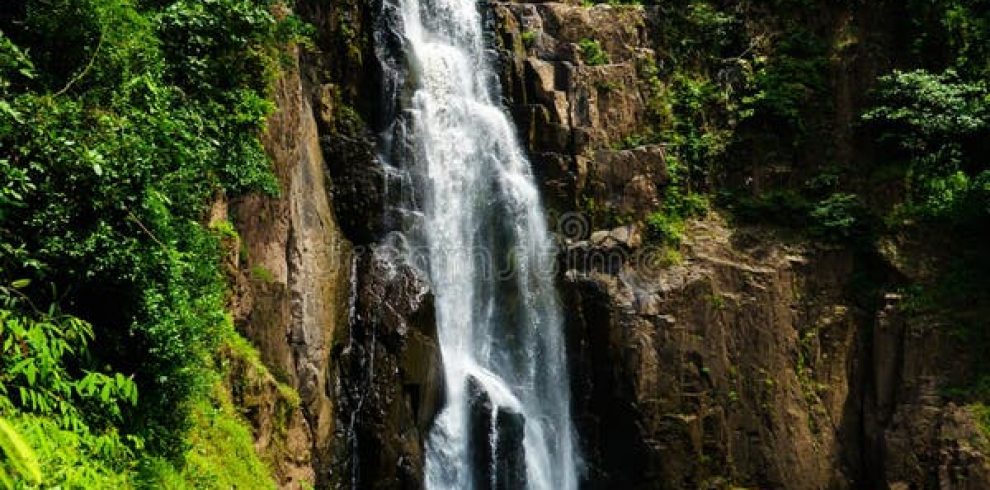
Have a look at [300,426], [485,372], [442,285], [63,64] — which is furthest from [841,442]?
[63,64]

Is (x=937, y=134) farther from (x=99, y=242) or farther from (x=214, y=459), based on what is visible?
(x=99, y=242)

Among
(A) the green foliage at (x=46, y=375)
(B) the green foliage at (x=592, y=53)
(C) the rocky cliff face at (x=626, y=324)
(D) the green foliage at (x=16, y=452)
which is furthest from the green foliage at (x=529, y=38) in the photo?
(D) the green foliage at (x=16, y=452)

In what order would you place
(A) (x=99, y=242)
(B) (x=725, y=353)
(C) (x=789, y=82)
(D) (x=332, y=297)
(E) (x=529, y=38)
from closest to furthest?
1. (A) (x=99, y=242)
2. (D) (x=332, y=297)
3. (B) (x=725, y=353)
4. (E) (x=529, y=38)
5. (C) (x=789, y=82)

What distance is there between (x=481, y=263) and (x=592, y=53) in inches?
300

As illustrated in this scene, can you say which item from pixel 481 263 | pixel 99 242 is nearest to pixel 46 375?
pixel 99 242

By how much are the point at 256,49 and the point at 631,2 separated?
15.2m

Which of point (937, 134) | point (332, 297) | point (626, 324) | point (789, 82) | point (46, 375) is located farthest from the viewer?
point (789, 82)

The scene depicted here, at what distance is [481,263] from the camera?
17.8m

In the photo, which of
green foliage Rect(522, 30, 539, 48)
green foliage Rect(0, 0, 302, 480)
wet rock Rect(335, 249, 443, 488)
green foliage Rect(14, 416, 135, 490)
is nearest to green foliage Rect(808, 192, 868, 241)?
green foliage Rect(522, 30, 539, 48)

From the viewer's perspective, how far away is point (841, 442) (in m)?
18.1

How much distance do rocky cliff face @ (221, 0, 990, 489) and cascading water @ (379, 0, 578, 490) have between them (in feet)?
2.06

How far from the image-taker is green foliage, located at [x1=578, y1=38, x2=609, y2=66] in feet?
71.2

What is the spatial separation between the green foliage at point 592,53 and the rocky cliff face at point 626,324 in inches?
9.5

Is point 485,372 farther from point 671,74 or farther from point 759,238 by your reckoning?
point 671,74
